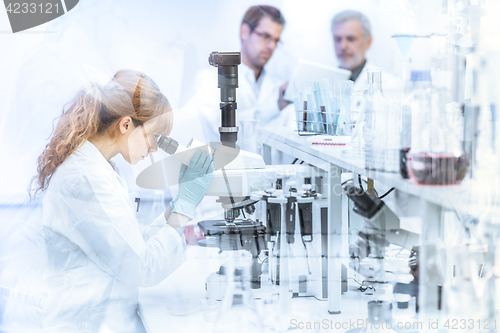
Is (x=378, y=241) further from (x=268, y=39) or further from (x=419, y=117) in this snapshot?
(x=268, y=39)

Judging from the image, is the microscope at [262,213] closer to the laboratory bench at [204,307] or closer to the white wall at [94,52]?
the laboratory bench at [204,307]

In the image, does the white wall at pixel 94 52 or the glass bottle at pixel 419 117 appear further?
the white wall at pixel 94 52

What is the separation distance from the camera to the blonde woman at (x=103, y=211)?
3.86ft

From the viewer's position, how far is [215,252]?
53.4 inches

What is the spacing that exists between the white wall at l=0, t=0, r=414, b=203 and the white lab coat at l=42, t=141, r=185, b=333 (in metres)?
0.27

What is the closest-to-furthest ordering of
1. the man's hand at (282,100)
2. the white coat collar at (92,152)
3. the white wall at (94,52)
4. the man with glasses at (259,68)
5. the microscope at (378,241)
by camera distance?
1. the microscope at (378,241)
2. the white coat collar at (92,152)
3. the white wall at (94,52)
4. the man with glasses at (259,68)
5. the man's hand at (282,100)

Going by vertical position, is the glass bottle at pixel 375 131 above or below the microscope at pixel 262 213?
above

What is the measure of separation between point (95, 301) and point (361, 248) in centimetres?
78

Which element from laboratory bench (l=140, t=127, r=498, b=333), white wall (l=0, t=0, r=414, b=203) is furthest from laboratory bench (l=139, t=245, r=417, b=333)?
white wall (l=0, t=0, r=414, b=203)

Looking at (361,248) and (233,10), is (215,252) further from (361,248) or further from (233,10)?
(233,10)

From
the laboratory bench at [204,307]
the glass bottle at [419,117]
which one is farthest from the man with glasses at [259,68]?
the glass bottle at [419,117]

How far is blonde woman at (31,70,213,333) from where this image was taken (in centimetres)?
118

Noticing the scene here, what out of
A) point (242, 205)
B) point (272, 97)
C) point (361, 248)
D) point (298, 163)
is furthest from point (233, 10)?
point (361, 248)

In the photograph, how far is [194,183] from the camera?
4.26ft
